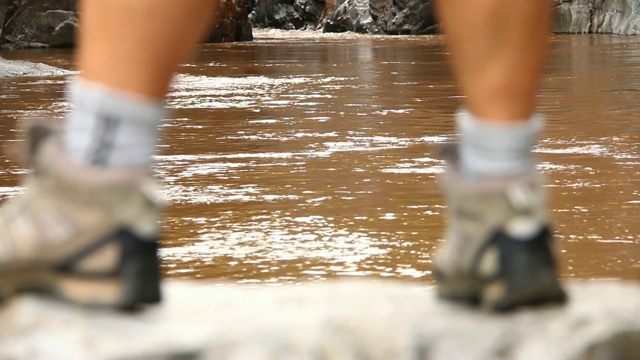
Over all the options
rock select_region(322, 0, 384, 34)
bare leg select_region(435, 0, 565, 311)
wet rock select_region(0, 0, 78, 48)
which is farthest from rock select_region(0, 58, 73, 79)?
rock select_region(322, 0, 384, 34)

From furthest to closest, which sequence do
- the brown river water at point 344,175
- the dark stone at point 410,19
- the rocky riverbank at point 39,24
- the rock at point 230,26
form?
1. the dark stone at point 410,19
2. the rock at point 230,26
3. the rocky riverbank at point 39,24
4. the brown river water at point 344,175

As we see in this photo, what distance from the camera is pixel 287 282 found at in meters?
2.13

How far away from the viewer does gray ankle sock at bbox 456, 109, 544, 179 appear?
4.29 ft

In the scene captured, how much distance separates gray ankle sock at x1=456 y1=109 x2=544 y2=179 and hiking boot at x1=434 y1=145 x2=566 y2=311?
12mm

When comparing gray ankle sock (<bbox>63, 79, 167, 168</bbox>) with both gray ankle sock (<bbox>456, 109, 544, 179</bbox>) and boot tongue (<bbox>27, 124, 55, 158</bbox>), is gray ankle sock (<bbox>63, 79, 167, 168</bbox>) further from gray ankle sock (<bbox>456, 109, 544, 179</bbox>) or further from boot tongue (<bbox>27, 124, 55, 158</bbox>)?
gray ankle sock (<bbox>456, 109, 544, 179</bbox>)

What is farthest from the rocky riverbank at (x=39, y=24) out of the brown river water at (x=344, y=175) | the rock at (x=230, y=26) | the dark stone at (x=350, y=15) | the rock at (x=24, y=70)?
the brown river water at (x=344, y=175)

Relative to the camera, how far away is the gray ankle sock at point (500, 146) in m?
1.31

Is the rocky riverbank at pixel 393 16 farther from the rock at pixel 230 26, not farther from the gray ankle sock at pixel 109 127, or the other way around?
the gray ankle sock at pixel 109 127

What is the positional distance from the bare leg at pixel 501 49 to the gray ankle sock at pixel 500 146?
0.01 m

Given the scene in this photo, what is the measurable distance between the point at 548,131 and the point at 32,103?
8.89ft

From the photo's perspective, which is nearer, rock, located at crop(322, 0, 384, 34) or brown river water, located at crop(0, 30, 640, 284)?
brown river water, located at crop(0, 30, 640, 284)

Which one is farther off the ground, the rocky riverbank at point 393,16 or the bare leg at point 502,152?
the bare leg at point 502,152

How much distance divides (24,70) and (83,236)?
7.28 meters

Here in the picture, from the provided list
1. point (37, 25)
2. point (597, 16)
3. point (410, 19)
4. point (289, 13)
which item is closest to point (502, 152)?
point (37, 25)
